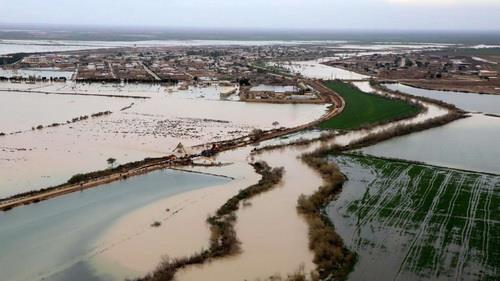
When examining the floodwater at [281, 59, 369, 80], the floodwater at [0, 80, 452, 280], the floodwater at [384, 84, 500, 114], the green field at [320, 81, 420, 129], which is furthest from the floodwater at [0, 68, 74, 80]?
the floodwater at [0, 80, 452, 280]

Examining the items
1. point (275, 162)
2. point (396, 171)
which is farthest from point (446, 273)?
point (275, 162)

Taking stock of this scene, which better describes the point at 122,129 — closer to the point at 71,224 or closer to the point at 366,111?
the point at 71,224

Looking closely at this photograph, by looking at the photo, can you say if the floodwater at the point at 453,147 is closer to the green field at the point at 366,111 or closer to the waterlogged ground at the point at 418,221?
the waterlogged ground at the point at 418,221

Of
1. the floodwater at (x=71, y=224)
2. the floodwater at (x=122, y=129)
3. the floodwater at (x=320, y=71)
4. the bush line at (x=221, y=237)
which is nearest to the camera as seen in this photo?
the bush line at (x=221, y=237)

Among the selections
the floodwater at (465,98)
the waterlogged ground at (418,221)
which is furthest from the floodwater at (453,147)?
the floodwater at (465,98)

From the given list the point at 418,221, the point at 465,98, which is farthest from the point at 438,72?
the point at 418,221

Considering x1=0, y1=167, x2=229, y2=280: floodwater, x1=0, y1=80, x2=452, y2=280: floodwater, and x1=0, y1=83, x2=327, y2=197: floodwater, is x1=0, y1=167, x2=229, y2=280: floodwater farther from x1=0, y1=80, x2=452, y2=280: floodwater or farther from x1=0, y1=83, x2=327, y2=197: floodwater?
x1=0, y1=83, x2=327, y2=197: floodwater
